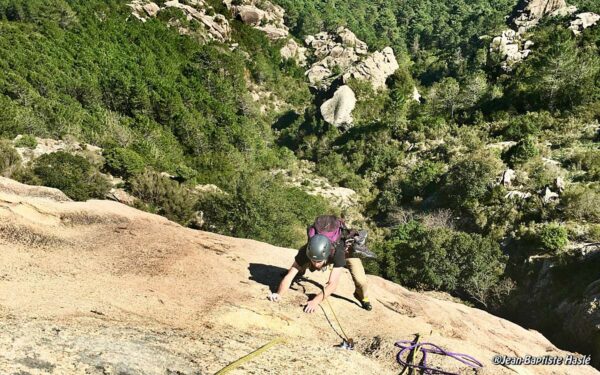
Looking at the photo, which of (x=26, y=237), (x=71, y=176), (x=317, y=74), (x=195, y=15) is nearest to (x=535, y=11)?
(x=317, y=74)

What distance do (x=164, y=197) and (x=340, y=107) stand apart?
5246 centimetres

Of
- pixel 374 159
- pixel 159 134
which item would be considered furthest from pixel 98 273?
pixel 374 159

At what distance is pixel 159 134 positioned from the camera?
56.6 m

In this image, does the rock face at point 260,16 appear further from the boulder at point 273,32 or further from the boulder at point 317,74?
the boulder at point 317,74

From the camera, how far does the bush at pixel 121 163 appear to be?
1521 inches

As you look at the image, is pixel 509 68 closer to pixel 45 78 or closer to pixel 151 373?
pixel 45 78

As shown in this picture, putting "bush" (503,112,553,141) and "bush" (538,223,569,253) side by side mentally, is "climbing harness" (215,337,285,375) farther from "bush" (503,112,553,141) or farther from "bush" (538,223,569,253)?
"bush" (503,112,553,141)

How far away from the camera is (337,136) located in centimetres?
7594

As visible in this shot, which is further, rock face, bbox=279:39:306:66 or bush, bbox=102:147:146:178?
rock face, bbox=279:39:306:66

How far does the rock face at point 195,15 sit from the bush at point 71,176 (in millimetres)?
61574

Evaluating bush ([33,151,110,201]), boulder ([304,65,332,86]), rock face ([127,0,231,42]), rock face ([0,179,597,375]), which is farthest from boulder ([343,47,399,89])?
rock face ([0,179,597,375])

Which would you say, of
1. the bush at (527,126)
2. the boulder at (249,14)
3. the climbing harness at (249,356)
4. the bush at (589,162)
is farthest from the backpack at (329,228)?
the boulder at (249,14)

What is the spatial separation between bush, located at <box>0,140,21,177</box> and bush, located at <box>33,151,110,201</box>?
1398 mm

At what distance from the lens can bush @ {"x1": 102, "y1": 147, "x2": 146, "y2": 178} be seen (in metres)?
38.6
